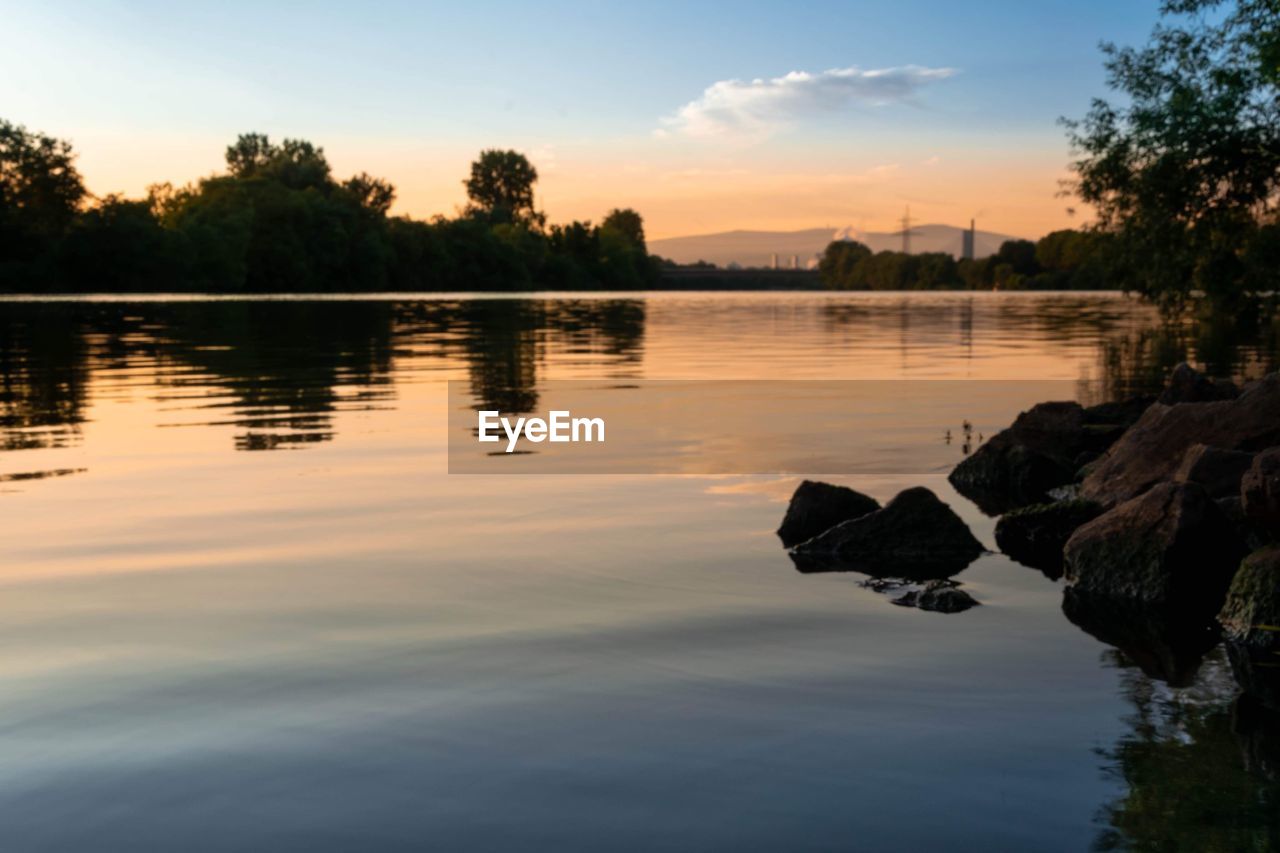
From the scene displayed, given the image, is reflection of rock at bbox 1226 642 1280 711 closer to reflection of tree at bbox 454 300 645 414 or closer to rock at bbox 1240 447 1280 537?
rock at bbox 1240 447 1280 537

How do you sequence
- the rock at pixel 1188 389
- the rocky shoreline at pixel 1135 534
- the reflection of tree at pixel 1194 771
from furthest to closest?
1. the rock at pixel 1188 389
2. the rocky shoreline at pixel 1135 534
3. the reflection of tree at pixel 1194 771

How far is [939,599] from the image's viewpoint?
10258 mm

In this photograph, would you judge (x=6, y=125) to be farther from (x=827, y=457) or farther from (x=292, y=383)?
(x=827, y=457)

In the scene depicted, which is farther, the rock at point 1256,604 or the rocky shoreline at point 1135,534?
the rocky shoreline at point 1135,534

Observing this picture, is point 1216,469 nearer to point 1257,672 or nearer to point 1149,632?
point 1149,632

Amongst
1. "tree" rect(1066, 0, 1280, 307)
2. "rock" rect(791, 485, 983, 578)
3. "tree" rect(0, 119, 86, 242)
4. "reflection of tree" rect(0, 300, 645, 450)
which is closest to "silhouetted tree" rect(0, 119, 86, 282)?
"tree" rect(0, 119, 86, 242)

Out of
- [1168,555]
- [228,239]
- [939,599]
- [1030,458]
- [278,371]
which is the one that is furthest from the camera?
[228,239]

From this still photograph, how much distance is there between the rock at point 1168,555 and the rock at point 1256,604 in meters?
0.45

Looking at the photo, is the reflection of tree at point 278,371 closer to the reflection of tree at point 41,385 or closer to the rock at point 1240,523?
the reflection of tree at point 41,385

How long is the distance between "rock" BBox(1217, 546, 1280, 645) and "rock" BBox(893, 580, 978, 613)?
1.83 meters

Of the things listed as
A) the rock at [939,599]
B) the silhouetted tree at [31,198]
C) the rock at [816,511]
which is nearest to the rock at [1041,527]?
the rock at [816,511]

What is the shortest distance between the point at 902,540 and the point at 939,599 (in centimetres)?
191

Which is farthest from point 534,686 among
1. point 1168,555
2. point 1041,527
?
point 1041,527

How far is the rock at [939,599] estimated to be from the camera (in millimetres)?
10180
